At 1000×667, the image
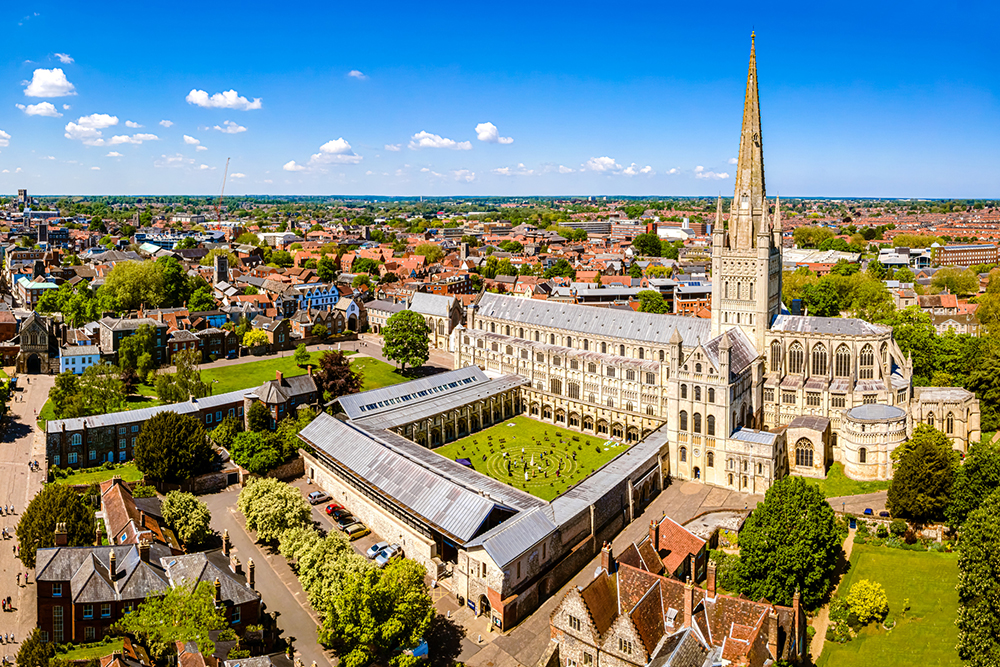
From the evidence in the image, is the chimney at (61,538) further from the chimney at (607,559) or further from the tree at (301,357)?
the tree at (301,357)

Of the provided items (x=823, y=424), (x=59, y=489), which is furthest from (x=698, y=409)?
(x=59, y=489)

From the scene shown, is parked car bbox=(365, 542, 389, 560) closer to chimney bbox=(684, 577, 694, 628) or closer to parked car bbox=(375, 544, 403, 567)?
parked car bbox=(375, 544, 403, 567)

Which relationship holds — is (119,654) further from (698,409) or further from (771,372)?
(771,372)

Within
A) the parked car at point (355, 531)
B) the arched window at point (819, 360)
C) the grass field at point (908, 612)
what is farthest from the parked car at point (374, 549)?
the arched window at point (819, 360)

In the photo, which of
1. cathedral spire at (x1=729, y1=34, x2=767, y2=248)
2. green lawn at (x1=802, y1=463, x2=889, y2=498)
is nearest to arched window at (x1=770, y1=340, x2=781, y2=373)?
cathedral spire at (x1=729, y1=34, x2=767, y2=248)

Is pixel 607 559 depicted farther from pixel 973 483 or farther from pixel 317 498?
pixel 317 498

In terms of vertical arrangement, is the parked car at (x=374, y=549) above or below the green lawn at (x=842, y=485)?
below
